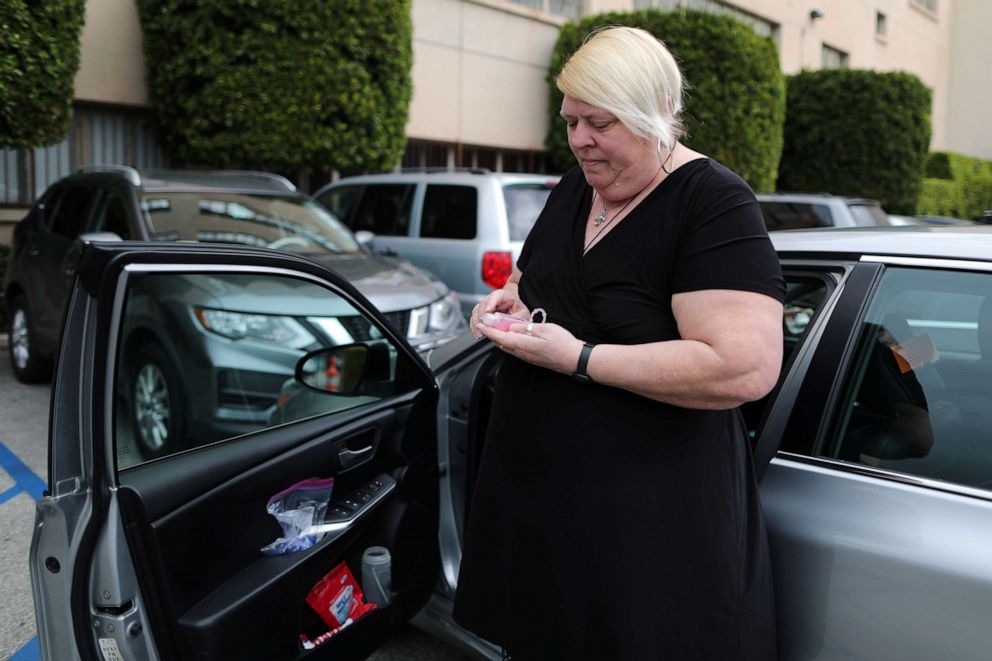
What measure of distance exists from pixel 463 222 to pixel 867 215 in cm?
401

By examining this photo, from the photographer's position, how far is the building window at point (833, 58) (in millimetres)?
23234

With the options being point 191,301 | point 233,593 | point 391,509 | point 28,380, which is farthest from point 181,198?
point 233,593

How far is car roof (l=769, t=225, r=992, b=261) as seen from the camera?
195 cm

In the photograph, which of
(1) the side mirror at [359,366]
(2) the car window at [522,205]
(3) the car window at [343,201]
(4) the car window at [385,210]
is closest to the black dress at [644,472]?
(1) the side mirror at [359,366]

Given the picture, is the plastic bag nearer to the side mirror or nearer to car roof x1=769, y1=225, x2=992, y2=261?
the side mirror

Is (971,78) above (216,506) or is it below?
above

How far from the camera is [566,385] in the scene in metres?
1.69

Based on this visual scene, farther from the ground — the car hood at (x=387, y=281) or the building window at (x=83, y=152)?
the building window at (x=83, y=152)

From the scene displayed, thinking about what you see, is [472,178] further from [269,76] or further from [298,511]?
[298,511]

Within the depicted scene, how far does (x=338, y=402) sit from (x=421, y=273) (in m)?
3.49

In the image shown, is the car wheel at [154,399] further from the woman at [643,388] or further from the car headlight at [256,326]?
the woman at [643,388]

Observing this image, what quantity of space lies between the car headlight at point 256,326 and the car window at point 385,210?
3530 mm

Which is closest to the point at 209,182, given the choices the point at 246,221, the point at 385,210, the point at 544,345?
the point at 246,221

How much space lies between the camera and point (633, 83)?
1570 millimetres
